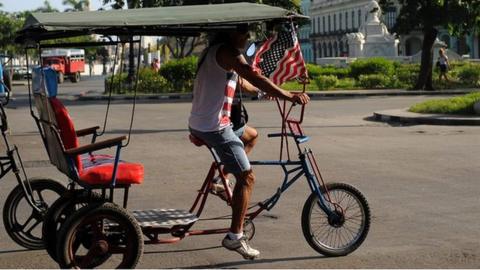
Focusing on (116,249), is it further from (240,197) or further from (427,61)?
(427,61)

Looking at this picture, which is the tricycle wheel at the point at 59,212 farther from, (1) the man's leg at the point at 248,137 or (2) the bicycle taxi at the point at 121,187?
(1) the man's leg at the point at 248,137

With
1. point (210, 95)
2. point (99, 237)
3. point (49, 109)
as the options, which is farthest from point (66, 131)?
point (210, 95)

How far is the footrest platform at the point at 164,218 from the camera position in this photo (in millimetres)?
6086

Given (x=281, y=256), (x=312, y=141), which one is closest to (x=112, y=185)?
(x=281, y=256)

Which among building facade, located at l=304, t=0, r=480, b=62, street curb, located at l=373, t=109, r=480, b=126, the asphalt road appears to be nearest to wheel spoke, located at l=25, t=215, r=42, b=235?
the asphalt road

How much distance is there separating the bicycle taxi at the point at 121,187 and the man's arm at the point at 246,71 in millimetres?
239

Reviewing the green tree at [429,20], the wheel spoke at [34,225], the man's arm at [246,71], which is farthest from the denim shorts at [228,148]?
the green tree at [429,20]

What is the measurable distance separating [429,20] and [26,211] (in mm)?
29794

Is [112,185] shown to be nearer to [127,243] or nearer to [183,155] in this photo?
[127,243]

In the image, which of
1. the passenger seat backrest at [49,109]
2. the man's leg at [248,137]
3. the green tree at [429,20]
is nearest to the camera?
the passenger seat backrest at [49,109]

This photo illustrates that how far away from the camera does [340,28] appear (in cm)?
11462

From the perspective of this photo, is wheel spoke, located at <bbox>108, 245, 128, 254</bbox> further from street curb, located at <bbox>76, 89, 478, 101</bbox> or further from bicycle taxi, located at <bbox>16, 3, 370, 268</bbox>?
street curb, located at <bbox>76, 89, 478, 101</bbox>

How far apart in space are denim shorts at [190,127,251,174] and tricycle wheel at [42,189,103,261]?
0.91m

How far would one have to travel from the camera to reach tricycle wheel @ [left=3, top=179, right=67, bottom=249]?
7.04 m
